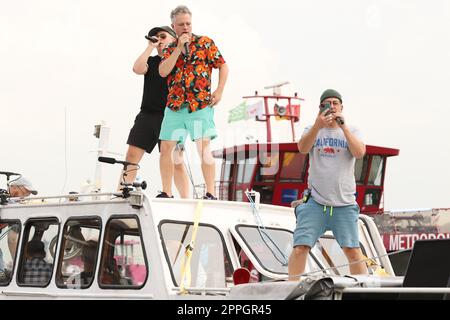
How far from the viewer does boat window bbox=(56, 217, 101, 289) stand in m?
8.62

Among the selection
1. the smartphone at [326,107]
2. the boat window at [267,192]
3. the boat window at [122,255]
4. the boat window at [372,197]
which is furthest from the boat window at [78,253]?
the boat window at [372,197]

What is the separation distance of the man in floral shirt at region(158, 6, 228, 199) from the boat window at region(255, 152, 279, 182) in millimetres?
25923

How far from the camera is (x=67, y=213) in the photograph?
29.6 feet

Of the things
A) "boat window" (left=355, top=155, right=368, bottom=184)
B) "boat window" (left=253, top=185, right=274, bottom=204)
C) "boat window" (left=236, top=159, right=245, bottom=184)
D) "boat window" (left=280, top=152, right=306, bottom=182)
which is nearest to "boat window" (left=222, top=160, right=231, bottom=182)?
"boat window" (left=236, top=159, right=245, bottom=184)

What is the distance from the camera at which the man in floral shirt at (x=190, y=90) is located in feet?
31.6

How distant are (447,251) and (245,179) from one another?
98.5 ft

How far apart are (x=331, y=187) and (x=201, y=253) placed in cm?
135

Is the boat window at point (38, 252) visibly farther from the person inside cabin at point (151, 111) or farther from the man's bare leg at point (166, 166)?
the man's bare leg at point (166, 166)

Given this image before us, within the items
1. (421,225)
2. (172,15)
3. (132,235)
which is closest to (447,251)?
(132,235)

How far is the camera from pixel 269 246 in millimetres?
9070

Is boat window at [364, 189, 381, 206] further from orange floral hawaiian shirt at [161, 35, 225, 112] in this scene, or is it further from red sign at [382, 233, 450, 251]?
orange floral hawaiian shirt at [161, 35, 225, 112]

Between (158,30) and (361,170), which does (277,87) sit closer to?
(361,170)

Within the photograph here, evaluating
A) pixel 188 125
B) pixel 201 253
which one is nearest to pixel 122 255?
pixel 201 253
